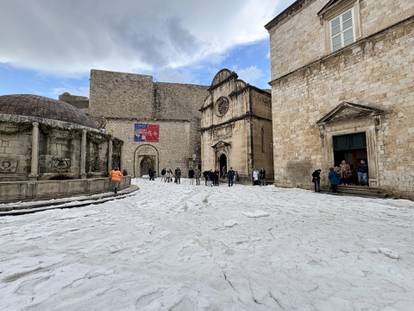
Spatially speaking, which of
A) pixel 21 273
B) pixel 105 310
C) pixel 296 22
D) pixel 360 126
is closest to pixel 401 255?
pixel 105 310

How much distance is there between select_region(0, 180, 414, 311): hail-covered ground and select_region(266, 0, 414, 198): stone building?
4.86m

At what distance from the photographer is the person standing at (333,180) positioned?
9.88m

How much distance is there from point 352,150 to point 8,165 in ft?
48.8

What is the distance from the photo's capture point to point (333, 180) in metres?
9.91

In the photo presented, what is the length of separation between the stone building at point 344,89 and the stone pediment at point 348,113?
4 centimetres

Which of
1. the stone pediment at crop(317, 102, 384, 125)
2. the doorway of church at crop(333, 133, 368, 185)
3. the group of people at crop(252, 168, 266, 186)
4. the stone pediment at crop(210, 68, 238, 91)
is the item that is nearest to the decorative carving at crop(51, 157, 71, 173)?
the group of people at crop(252, 168, 266, 186)

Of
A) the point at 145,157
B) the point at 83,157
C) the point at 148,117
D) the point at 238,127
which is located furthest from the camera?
the point at 148,117

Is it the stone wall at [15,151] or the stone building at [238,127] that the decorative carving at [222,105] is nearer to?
the stone building at [238,127]

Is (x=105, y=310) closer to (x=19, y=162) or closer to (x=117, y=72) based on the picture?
(x=19, y=162)

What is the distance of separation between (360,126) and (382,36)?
3888 mm

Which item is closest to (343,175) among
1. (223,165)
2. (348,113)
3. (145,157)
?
(348,113)

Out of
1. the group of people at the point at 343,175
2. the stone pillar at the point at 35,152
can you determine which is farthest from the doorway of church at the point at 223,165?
the stone pillar at the point at 35,152

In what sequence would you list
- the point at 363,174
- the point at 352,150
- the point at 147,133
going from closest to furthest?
the point at 363,174
the point at 352,150
the point at 147,133

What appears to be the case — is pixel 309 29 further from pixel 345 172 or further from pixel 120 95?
pixel 120 95
